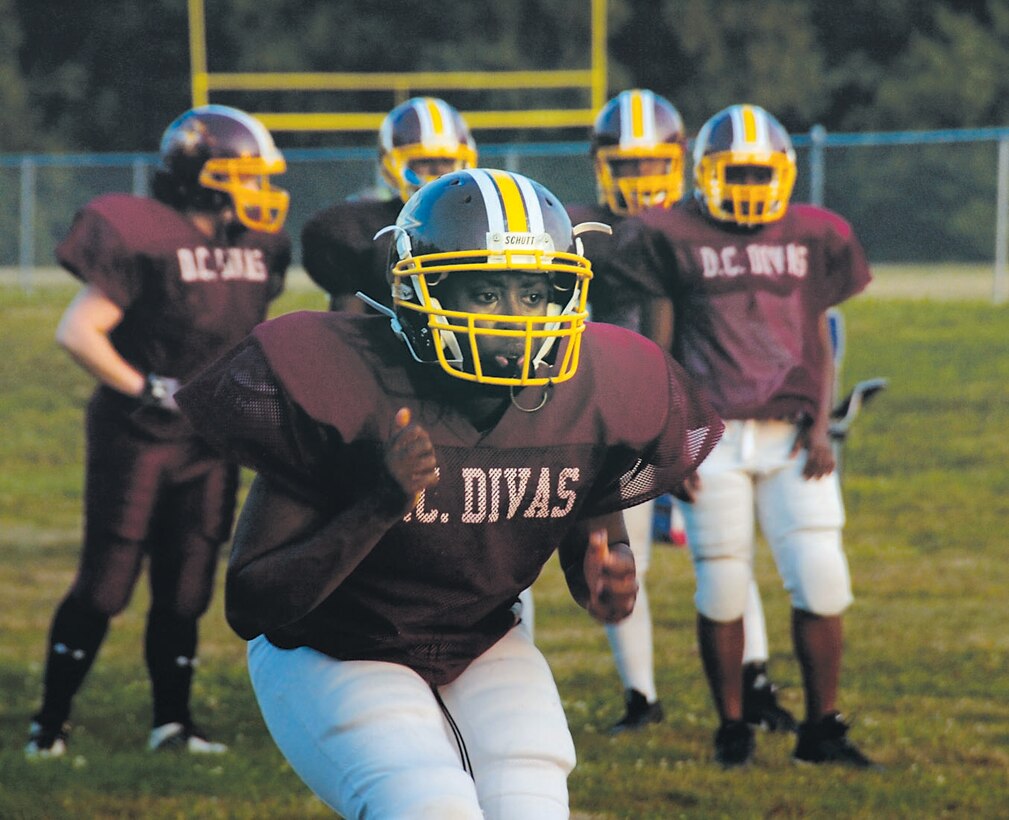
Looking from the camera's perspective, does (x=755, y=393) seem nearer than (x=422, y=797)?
No

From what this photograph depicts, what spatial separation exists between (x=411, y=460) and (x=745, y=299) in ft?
9.68

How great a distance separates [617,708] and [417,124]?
2.31 metres

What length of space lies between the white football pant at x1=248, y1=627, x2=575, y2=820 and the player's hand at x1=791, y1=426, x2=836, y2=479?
240 cm

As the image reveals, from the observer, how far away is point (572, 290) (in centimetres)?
335

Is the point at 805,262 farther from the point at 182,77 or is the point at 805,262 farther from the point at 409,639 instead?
the point at 182,77

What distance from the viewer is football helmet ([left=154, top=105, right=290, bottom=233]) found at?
5.84 m

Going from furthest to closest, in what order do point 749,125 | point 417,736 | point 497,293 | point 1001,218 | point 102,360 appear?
point 1001,218 < point 749,125 < point 102,360 < point 497,293 < point 417,736

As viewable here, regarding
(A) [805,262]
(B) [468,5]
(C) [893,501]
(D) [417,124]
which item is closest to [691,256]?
(A) [805,262]

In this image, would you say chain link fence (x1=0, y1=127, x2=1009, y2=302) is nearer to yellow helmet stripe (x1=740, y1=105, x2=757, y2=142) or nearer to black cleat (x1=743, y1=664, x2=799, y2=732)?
black cleat (x1=743, y1=664, x2=799, y2=732)

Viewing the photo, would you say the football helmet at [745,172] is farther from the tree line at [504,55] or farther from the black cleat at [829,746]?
the tree line at [504,55]

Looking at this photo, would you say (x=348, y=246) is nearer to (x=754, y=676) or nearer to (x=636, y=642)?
(x=636, y=642)

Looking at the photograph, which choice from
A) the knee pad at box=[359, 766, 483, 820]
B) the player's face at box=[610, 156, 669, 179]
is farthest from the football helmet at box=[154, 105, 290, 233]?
the knee pad at box=[359, 766, 483, 820]

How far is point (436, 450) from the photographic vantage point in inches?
127

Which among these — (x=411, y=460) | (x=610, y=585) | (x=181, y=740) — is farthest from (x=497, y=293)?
(x=181, y=740)
